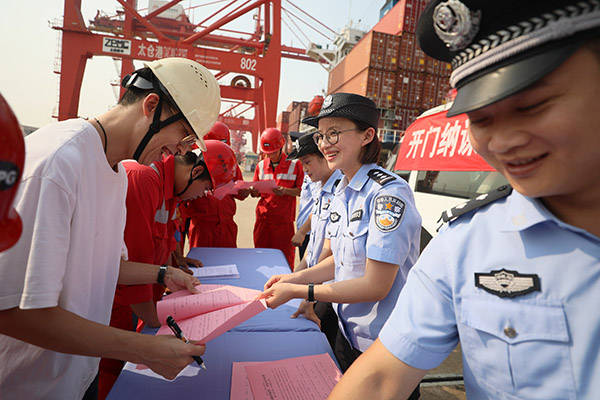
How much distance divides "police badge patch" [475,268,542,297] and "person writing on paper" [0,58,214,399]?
0.84 metres

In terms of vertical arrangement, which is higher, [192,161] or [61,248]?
[192,161]

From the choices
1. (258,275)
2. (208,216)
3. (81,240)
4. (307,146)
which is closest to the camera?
(81,240)

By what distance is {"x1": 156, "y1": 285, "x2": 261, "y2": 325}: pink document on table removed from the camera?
1277mm

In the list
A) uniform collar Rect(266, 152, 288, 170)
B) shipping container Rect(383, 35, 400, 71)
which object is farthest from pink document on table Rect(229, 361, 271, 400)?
shipping container Rect(383, 35, 400, 71)

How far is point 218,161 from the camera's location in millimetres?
2451

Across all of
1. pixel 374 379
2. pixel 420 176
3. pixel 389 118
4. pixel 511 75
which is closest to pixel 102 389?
pixel 374 379

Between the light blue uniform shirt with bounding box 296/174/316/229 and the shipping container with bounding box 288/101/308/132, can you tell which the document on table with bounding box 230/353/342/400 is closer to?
the light blue uniform shirt with bounding box 296/174/316/229

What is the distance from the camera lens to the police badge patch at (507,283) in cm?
60

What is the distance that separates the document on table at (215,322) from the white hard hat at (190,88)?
699mm

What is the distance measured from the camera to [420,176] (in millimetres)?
4926

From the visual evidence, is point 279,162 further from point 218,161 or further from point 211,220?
point 218,161

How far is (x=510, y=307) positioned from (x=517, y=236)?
14 cm

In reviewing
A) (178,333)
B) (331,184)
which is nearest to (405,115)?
(331,184)

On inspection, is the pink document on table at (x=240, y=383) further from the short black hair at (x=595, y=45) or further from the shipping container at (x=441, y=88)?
the shipping container at (x=441, y=88)
